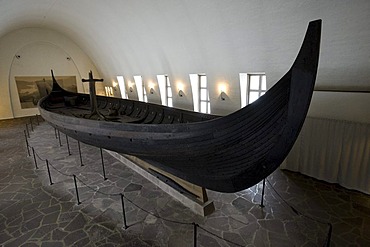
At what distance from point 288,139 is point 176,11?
7.09 metres

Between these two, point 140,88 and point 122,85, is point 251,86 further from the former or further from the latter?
point 122,85

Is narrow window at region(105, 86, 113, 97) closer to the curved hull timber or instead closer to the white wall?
the white wall

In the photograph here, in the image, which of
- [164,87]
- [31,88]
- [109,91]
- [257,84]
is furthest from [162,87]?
[31,88]

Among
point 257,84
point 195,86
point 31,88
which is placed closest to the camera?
point 257,84

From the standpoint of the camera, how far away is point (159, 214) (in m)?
4.15

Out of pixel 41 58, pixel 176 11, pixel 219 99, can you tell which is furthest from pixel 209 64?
pixel 41 58

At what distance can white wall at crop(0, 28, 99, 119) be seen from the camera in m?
14.8

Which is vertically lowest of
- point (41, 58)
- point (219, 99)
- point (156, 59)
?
point (219, 99)

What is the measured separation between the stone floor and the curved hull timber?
93 cm

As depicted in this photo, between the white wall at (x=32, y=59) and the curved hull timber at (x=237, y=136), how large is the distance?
15.8m

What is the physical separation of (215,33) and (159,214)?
6089mm

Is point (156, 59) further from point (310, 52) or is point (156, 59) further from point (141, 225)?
point (310, 52)

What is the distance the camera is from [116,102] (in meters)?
9.41

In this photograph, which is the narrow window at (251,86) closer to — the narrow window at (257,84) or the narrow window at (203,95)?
the narrow window at (257,84)
